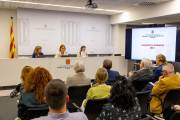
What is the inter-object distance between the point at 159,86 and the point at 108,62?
123 centimetres

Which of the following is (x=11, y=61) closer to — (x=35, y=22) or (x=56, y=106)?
(x=35, y=22)

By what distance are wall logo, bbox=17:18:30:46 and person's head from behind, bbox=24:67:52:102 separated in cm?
620

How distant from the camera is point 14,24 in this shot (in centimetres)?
796

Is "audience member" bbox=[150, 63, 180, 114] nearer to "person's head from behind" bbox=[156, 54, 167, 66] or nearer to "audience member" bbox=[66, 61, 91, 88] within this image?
"audience member" bbox=[66, 61, 91, 88]

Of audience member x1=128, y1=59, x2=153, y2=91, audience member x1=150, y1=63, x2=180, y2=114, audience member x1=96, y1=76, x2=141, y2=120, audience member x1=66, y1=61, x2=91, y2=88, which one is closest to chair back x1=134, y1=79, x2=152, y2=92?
audience member x1=128, y1=59, x2=153, y2=91

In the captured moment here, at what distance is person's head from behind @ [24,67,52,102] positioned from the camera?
199 cm

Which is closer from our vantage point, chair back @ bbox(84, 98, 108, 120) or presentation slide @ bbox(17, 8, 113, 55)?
chair back @ bbox(84, 98, 108, 120)

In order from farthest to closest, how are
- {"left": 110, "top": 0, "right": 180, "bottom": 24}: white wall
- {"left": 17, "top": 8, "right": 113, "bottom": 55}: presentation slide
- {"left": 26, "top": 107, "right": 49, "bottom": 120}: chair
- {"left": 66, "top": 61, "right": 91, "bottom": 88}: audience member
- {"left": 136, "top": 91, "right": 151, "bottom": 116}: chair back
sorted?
{"left": 17, "top": 8, "right": 113, "bottom": 55}: presentation slide, {"left": 110, "top": 0, "right": 180, "bottom": 24}: white wall, {"left": 66, "top": 61, "right": 91, "bottom": 88}: audience member, {"left": 136, "top": 91, "right": 151, "bottom": 116}: chair back, {"left": 26, "top": 107, "right": 49, "bottom": 120}: chair

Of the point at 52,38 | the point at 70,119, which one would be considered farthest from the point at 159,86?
the point at 52,38

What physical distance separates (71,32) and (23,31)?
2.20 m

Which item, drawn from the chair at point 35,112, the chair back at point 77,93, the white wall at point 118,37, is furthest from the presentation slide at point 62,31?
the chair at point 35,112

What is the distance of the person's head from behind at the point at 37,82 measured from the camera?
1993 mm

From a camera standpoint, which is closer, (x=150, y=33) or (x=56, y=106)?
(x=56, y=106)

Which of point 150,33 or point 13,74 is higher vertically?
point 150,33
